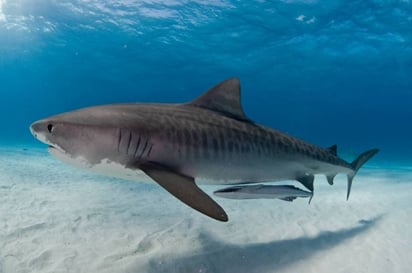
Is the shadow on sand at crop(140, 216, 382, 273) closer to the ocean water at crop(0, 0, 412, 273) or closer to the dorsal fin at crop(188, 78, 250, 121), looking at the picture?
the ocean water at crop(0, 0, 412, 273)

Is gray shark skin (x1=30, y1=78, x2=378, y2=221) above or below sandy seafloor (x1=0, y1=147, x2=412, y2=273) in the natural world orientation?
above

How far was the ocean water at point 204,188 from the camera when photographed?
13.0 ft

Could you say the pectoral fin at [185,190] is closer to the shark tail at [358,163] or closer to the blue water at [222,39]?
the shark tail at [358,163]

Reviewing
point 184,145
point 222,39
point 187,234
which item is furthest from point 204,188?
point 222,39

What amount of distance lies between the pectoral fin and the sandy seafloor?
120 cm

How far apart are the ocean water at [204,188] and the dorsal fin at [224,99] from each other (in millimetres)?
1727

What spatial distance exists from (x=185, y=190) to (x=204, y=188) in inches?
256

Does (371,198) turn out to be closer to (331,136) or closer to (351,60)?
(351,60)

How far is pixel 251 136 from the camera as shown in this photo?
4.01 metres

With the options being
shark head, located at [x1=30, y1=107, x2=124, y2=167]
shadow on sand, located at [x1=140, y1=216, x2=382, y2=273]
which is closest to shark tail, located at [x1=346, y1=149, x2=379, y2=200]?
shadow on sand, located at [x1=140, y1=216, x2=382, y2=273]

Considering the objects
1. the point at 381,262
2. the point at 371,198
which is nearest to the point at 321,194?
the point at 371,198

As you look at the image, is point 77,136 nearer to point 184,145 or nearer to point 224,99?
point 184,145

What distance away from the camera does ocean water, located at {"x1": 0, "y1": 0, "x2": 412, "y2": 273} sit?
395 cm

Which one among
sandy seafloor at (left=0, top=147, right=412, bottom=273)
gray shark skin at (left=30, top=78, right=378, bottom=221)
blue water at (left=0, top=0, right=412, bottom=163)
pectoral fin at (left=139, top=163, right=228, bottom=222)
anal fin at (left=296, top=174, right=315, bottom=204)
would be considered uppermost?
blue water at (left=0, top=0, right=412, bottom=163)
